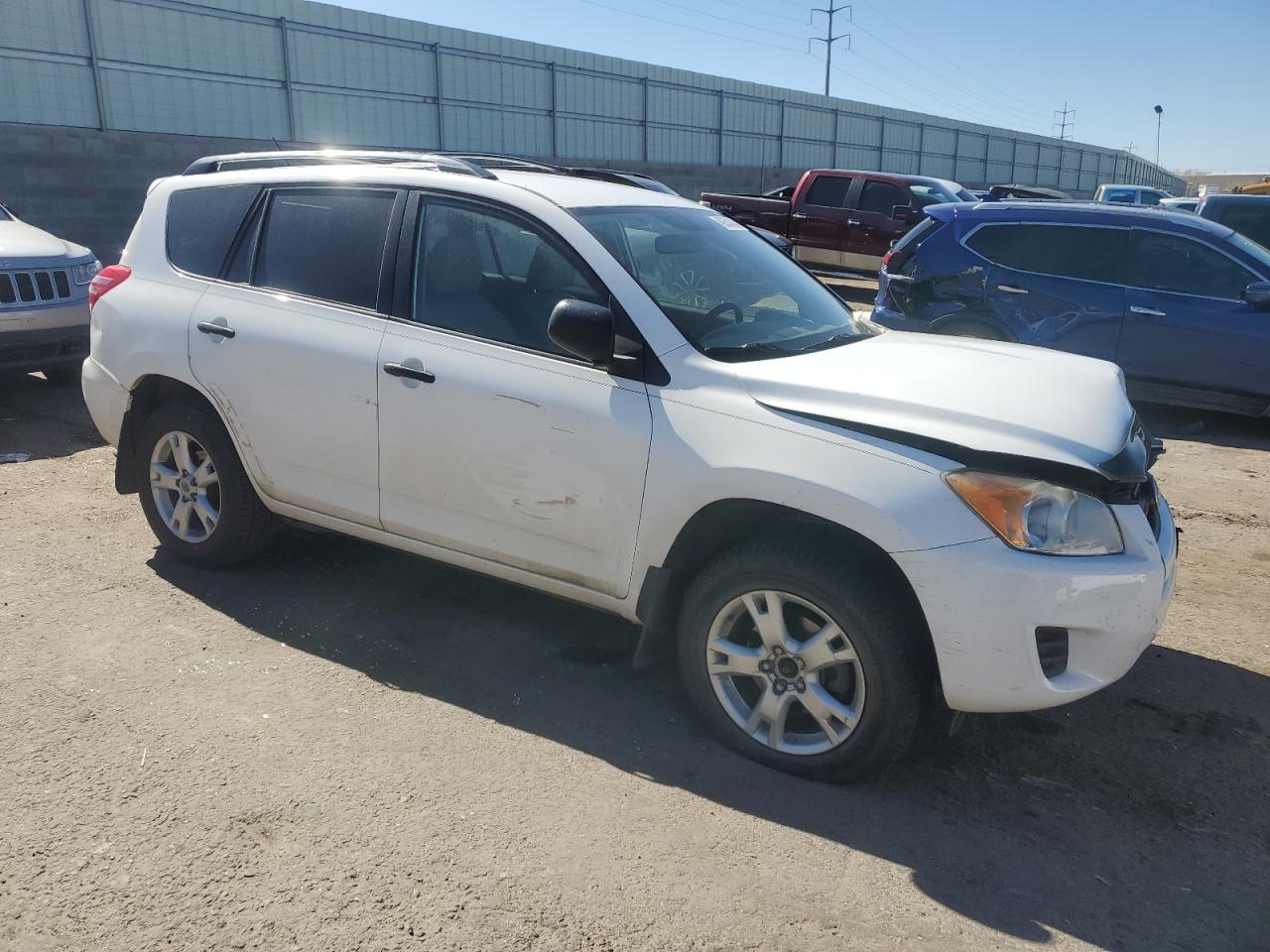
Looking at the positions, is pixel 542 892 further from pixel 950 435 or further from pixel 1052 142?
pixel 1052 142

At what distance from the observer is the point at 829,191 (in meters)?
17.6

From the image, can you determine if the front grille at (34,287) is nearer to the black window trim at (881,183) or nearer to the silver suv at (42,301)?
the silver suv at (42,301)

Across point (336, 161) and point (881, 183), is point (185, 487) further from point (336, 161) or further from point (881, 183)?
point (881, 183)

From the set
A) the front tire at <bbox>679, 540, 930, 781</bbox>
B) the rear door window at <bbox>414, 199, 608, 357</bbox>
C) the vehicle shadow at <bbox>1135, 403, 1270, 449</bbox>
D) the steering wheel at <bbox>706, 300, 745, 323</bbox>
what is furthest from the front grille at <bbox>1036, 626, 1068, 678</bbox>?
the vehicle shadow at <bbox>1135, 403, 1270, 449</bbox>

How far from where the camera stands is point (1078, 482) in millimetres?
3082

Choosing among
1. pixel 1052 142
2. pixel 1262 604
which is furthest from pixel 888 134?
pixel 1262 604

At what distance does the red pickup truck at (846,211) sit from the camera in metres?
16.8

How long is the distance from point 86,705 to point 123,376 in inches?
68.0

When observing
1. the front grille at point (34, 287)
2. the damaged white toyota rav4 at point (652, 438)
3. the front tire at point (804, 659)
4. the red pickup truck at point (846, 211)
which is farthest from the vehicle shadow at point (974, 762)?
the red pickup truck at point (846, 211)

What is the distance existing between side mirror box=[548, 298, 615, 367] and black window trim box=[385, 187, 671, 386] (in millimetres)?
88

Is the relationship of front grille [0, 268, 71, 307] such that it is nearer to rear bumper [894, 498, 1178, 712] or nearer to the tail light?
the tail light

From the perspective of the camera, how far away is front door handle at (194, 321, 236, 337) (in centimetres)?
449

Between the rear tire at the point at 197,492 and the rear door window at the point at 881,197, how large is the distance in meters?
14.0

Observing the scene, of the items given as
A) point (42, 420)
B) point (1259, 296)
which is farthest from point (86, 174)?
point (1259, 296)
